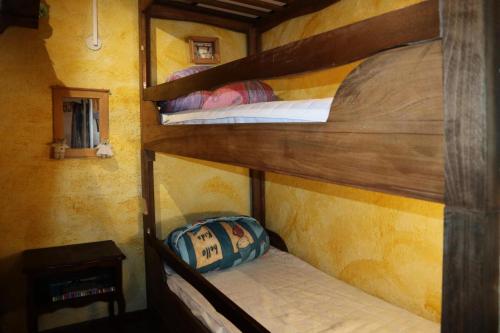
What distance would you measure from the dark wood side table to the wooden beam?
1833 mm

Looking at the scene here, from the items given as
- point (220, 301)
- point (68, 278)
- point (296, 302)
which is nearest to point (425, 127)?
point (220, 301)

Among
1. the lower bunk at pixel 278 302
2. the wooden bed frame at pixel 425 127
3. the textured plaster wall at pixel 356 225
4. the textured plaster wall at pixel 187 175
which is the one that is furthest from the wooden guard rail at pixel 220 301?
the textured plaster wall at pixel 356 225

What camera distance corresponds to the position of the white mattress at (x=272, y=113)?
99 centimetres

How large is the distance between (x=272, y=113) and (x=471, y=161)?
0.64 m

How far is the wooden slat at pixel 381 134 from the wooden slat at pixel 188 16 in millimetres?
1809

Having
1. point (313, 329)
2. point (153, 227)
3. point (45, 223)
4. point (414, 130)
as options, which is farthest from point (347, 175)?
point (45, 223)

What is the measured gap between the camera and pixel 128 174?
2.61 meters

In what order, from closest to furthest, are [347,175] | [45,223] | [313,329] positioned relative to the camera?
[347,175]
[313,329]
[45,223]

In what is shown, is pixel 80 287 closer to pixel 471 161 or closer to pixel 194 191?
pixel 194 191

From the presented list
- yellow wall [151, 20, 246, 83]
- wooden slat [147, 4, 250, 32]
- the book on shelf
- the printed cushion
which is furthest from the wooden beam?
the book on shelf

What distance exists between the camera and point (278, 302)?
1.82 m

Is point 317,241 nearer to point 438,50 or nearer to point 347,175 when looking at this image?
point 347,175

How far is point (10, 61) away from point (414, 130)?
237cm

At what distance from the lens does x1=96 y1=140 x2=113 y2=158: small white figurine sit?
8.03ft
